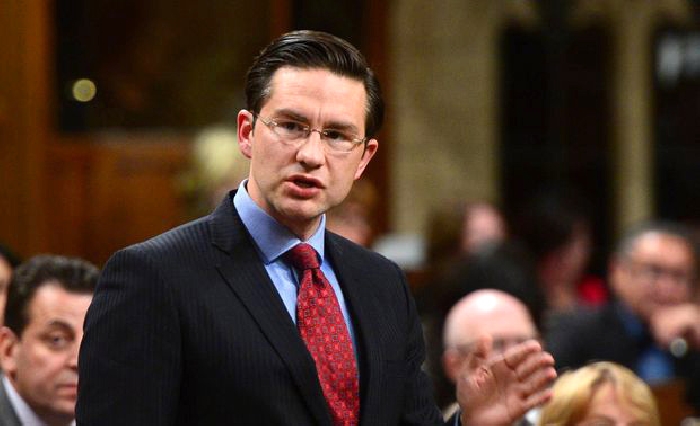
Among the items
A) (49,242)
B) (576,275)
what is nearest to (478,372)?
(576,275)

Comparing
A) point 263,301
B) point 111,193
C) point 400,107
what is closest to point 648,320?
point 263,301

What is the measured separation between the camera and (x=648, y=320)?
5.66 metres

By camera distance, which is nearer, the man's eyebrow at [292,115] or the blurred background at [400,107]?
the man's eyebrow at [292,115]

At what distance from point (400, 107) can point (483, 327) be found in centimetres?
523

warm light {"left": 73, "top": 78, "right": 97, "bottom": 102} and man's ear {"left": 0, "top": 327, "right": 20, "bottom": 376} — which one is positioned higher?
warm light {"left": 73, "top": 78, "right": 97, "bottom": 102}

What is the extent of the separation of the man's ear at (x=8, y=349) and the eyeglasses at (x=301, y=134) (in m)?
1.50

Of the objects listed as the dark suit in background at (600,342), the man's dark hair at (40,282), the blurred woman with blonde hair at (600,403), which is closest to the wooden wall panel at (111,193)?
the dark suit in background at (600,342)

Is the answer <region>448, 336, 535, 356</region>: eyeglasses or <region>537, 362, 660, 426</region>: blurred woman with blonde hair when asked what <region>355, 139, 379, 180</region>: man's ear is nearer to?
<region>537, 362, 660, 426</region>: blurred woman with blonde hair

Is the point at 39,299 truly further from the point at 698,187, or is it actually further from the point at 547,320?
the point at 698,187

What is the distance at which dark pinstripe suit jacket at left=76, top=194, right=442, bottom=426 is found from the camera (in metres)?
2.26

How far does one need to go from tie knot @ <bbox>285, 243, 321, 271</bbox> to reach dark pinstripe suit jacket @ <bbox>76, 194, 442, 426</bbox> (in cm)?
7

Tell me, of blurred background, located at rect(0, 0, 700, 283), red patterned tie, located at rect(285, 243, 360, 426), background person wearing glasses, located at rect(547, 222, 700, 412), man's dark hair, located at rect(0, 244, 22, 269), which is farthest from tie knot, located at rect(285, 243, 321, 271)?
blurred background, located at rect(0, 0, 700, 283)

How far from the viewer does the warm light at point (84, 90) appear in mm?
8570

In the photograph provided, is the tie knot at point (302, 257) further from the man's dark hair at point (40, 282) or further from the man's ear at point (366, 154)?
the man's dark hair at point (40, 282)
